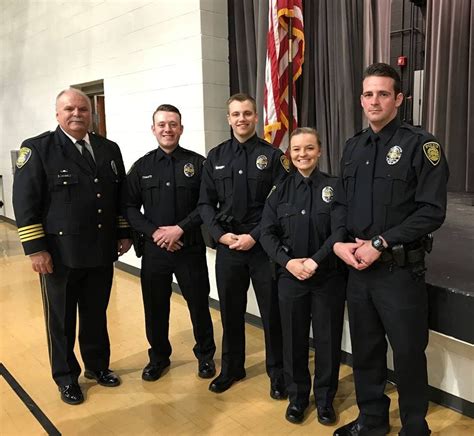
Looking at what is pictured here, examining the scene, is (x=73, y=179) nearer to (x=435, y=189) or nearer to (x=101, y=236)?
(x=101, y=236)

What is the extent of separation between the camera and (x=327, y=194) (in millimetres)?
2143

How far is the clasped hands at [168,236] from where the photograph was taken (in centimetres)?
255

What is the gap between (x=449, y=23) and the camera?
139 inches

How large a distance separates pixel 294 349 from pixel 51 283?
4.39 feet

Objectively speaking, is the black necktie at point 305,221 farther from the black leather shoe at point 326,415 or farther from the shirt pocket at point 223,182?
the black leather shoe at point 326,415

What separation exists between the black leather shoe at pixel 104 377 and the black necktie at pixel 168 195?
0.96 m

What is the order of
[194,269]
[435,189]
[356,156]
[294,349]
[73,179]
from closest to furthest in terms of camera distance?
[435,189] < [356,156] < [294,349] < [73,179] < [194,269]

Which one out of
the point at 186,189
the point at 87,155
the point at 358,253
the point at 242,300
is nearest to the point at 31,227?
the point at 87,155

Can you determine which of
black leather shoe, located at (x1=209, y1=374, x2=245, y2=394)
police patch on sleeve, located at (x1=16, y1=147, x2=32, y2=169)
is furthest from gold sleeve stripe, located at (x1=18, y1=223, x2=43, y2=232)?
black leather shoe, located at (x1=209, y1=374, x2=245, y2=394)

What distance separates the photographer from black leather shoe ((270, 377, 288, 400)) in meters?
2.47

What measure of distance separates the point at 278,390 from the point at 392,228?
1180 millimetres

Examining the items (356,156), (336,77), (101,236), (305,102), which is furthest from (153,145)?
(356,156)

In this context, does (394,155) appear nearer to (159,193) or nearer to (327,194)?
(327,194)

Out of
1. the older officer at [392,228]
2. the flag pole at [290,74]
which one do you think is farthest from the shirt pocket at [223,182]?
the flag pole at [290,74]
